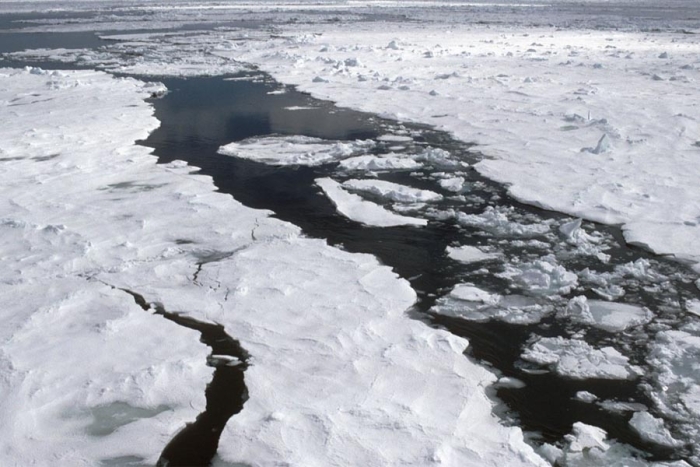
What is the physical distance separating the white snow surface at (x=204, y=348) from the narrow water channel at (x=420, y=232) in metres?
0.26

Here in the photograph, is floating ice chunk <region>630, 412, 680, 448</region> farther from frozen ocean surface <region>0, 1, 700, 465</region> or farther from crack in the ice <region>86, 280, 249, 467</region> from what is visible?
crack in the ice <region>86, 280, 249, 467</region>

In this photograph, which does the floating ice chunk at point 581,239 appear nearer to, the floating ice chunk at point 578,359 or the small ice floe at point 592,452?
the floating ice chunk at point 578,359

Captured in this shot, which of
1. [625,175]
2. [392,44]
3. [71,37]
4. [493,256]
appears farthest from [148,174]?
[71,37]

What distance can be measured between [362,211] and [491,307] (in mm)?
2463

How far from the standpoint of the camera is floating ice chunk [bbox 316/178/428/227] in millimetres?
6988

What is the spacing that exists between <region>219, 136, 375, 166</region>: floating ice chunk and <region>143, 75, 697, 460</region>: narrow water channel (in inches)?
9.6

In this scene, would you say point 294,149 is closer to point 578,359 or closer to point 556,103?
point 556,103

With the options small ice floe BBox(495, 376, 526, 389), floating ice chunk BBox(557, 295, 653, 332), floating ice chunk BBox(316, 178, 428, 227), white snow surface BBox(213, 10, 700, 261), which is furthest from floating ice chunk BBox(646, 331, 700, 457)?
floating ice chunk BBox(316, 178, 428, 227)

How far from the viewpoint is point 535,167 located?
8875 millimetres

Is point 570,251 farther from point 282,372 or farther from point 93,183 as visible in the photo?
point 93,183

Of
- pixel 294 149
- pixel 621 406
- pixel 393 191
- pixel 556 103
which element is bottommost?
pixel 294 149

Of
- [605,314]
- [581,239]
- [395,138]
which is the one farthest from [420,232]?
[395,138]

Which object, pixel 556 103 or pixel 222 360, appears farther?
pixel 556 103

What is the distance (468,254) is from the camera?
6203 millimetres
